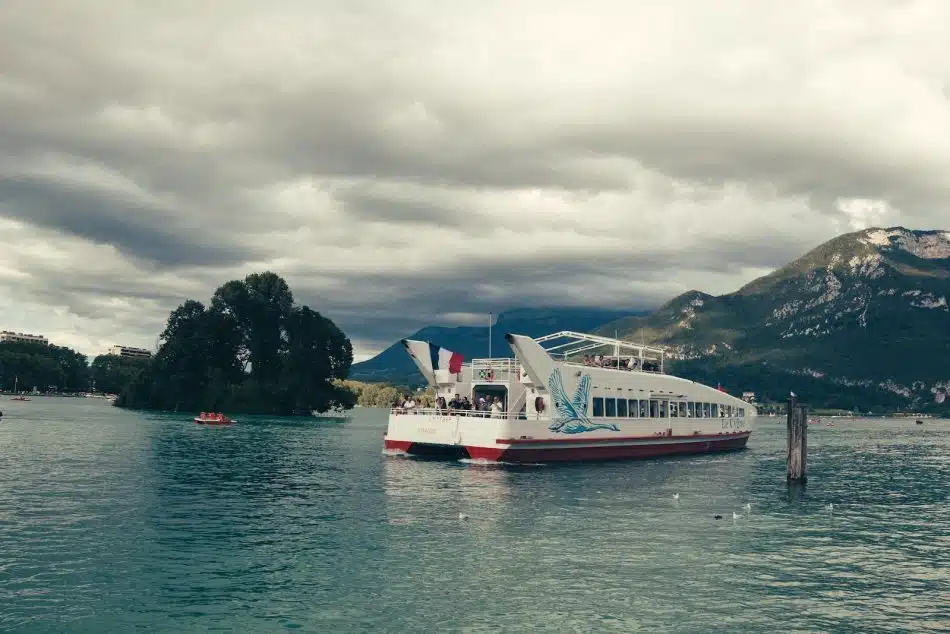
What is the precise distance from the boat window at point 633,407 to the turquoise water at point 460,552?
503 inches

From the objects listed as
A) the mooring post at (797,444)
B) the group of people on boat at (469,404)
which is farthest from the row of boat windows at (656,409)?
the mooring post at (797,444)

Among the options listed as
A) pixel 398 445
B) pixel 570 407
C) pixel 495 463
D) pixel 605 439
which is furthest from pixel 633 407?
pixel 398 445

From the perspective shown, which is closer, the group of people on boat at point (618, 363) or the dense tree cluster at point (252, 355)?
the group of people on boat at point (618, 363)

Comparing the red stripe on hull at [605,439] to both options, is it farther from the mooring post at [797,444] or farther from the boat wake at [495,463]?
the mooring post at [797,444]

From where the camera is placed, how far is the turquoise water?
62.3 ft

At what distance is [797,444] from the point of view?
4788cm

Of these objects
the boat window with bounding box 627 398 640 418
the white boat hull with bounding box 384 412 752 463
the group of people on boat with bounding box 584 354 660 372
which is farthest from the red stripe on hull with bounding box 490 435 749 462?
the group of people on boat with bounding box 584 354 660 372

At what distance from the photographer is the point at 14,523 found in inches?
1150

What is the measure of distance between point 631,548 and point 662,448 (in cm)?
4032

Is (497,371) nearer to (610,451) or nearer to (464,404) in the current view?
(464,404)

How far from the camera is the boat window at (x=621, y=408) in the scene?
61.0m

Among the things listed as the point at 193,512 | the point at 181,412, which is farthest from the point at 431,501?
the point at 181,412

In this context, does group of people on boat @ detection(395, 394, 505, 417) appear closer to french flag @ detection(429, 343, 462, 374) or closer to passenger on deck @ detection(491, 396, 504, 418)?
passenger on deck @ detection(491, 396, 504, 418)

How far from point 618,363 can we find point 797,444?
19.3 m
